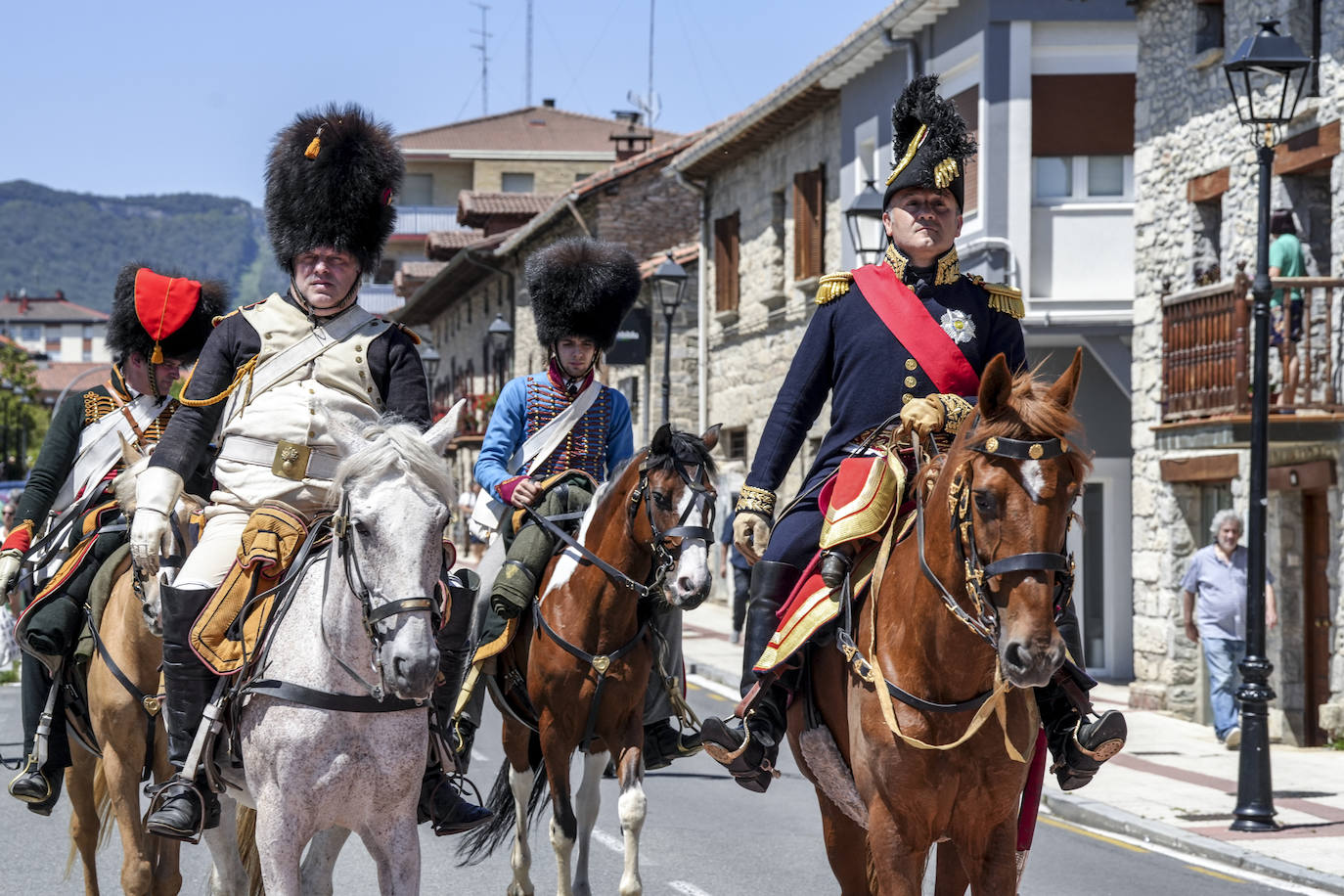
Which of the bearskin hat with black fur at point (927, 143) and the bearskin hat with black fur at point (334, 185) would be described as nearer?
the bearskin hat with black fur at point (927, 143)

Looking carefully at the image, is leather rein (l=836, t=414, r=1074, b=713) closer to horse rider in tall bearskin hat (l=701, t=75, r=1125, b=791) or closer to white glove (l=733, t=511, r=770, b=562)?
horse rider in tall bearskin hat (l=701, t=75, r=1125, b=791)

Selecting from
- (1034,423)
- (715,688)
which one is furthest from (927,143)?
(715,688)

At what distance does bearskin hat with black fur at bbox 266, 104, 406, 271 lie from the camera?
7004 mm

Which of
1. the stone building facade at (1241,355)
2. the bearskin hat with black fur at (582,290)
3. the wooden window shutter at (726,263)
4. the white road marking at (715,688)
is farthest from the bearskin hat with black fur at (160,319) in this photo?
the wooden window shutter at (726,263)

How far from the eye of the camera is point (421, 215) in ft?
257

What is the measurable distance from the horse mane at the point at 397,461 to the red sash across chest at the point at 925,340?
1634 mm

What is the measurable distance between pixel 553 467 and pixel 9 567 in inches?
108

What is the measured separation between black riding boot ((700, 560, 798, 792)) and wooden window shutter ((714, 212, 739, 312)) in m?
26.7

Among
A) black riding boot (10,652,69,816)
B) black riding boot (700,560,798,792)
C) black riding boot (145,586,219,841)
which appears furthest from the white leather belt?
black riding boot (10,652,69,816)

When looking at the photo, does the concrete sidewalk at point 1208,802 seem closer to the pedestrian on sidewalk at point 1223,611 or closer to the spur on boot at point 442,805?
the pedestrian on sidewalk at point 1223,611

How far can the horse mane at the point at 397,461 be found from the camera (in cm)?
555

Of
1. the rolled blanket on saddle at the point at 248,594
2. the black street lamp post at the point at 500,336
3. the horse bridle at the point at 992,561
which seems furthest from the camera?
the black street lamp post at the point at 500,336

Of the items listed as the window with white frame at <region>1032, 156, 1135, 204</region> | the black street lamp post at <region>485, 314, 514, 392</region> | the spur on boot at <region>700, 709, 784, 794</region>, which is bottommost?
the spur on boot at <region>700, 709, 784, 794</region>

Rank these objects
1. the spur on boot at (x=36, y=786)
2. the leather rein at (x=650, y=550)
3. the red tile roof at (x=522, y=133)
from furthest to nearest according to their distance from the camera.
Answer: the red tile roof at (x=522, y=133) < the leather rein at (x=650, y=550) < the spur on boot at (x=36, y=786)
